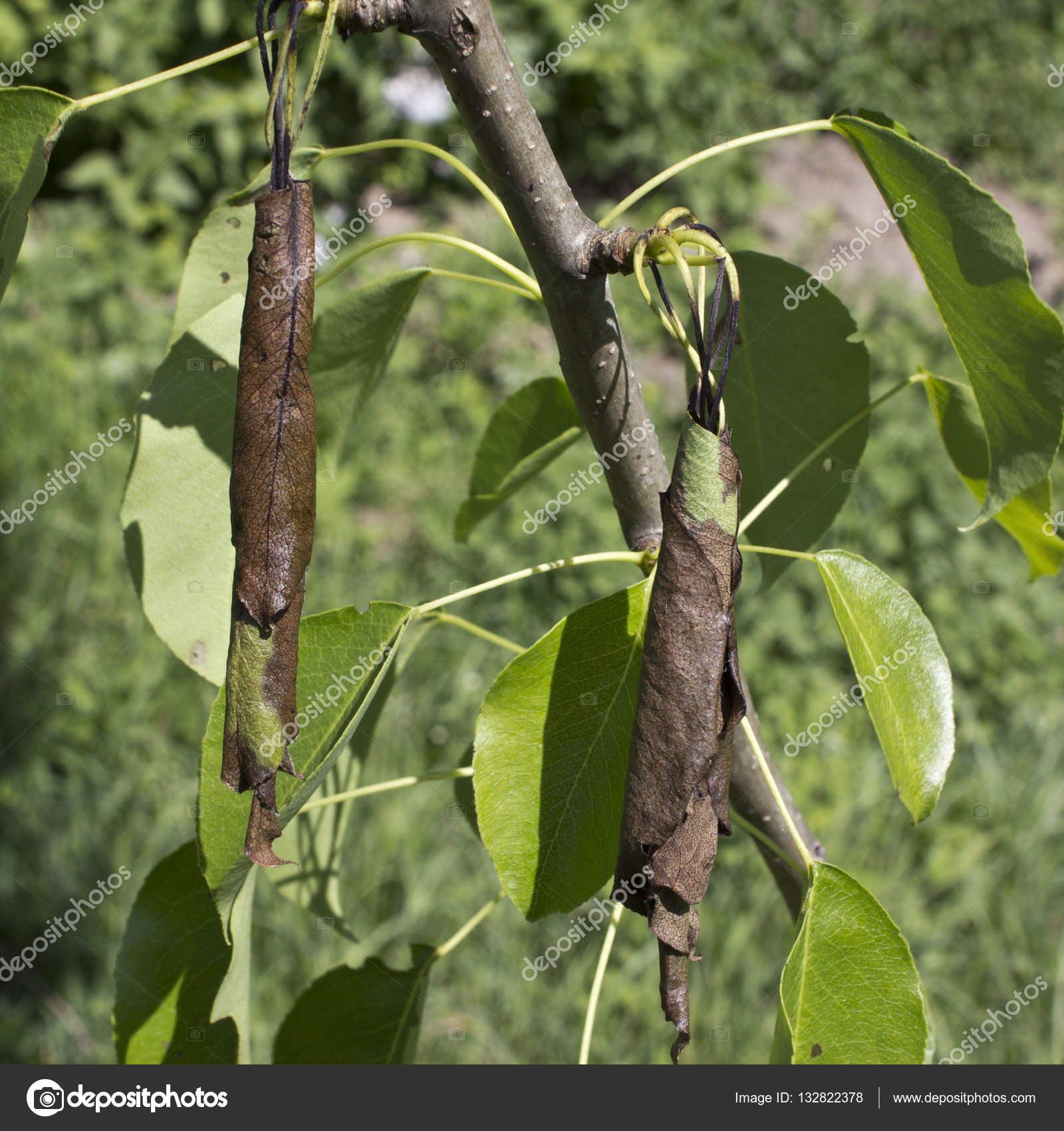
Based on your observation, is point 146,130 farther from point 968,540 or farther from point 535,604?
point 968,540

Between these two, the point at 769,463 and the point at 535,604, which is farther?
the point at 535,604

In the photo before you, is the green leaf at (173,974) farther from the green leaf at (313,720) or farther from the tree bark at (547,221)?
the tree bark at (547,221)

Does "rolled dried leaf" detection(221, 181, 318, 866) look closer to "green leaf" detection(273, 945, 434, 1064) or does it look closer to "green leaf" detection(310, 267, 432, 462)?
"green leaf" detection(310, 267, 432, 462)

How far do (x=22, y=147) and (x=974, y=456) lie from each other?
978 millimetres

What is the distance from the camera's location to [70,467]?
10.5ft

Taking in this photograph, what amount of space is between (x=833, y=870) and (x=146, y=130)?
4641mm

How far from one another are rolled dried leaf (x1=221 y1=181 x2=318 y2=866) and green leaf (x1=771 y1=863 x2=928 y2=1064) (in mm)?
464

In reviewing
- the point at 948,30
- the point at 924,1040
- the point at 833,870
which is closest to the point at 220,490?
the point at 833,870

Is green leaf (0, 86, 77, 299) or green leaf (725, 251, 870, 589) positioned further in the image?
green leaf (725, 251, 870, 589)

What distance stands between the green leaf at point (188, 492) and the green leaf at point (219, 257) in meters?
0.04

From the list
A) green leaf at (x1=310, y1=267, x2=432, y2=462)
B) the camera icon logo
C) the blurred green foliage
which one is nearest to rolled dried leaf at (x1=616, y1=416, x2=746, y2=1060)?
green leaf at (x1=310, y1=267, x2=432, y2=462)

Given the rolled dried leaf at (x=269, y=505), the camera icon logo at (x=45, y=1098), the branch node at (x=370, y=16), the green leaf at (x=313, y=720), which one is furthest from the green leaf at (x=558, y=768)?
the camera icon logo at (x=45, y=1098)

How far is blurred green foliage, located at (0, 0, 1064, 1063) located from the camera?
7.95 ft

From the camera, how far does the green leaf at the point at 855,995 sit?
32.5 inches
